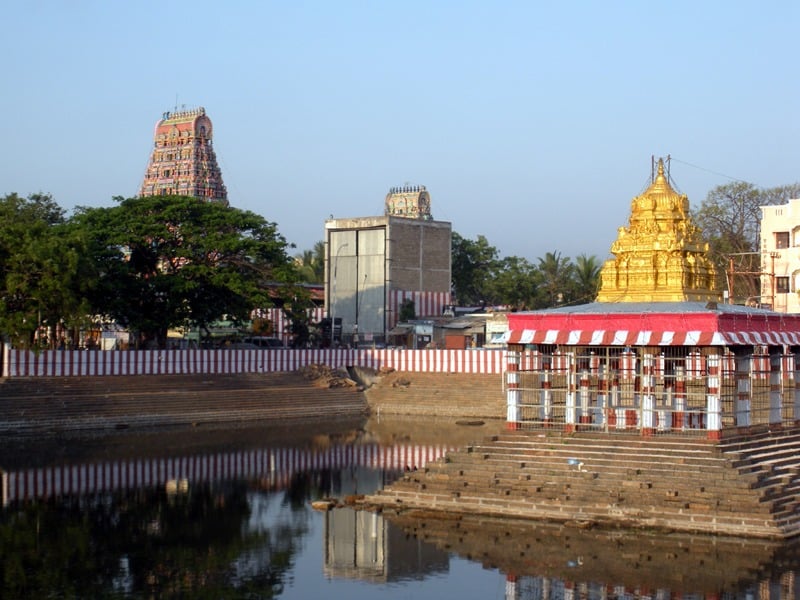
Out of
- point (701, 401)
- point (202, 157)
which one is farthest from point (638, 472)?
point (202, 157)

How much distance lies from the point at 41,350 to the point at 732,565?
1185 inches

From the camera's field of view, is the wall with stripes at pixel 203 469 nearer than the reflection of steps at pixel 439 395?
Yes

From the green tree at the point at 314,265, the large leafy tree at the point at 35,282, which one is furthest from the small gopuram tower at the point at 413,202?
the large leafy tree at the point at 35,282

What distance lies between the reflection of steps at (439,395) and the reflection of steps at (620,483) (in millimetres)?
23935

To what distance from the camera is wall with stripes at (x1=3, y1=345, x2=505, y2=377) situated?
44.0 m

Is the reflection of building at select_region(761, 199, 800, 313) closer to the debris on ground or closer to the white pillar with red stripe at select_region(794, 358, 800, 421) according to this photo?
the debris on ground

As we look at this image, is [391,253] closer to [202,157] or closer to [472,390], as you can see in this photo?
[472,390]

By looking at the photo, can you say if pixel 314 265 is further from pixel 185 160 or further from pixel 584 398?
pixel 584 398

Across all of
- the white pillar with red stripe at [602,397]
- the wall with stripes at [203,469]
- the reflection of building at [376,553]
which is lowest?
the reflection of building at [376,553]

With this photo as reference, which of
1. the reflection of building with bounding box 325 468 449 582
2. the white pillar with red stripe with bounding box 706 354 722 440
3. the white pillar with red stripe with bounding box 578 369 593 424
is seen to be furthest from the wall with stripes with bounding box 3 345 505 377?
the white pillar with red stripe with bounding box 706 354 722 440

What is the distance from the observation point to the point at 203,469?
1347 inches

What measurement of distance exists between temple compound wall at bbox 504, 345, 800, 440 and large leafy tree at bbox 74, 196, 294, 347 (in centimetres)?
2370

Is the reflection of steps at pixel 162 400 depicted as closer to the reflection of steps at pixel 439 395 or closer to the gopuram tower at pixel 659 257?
the reflection of steps at pixel 439 395

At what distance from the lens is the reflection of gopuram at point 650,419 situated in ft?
75.5
